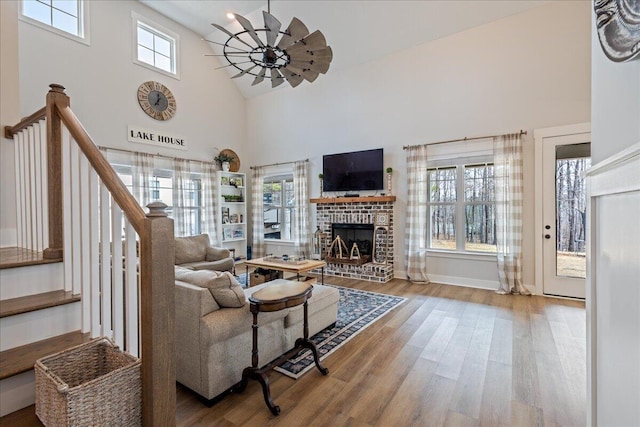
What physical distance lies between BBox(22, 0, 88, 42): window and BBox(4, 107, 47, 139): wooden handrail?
146 inches

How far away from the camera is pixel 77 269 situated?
158cm

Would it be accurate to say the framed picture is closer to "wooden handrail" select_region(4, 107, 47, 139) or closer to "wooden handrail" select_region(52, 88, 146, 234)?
"wooden handrail" select_region(4, 107, 47, 139)

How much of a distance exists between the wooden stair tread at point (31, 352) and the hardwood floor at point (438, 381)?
2.94 ft

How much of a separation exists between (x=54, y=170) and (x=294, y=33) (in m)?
2.09

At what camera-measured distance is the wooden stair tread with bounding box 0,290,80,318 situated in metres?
1.35

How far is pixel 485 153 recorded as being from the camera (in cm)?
475

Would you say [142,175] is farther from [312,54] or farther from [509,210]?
[509,210]

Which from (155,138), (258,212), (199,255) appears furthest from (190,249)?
(258,212)

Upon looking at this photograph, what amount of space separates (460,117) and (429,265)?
2.57 metres

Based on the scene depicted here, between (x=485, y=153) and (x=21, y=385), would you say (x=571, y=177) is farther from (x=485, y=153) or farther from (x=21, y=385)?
(x=21, y=385)

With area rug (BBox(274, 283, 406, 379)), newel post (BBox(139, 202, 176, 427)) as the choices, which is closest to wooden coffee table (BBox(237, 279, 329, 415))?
area rug (BBox(274, 283, 406, 379))

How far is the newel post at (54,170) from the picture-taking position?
1.63 meters

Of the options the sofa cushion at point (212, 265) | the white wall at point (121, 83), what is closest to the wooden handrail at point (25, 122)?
the white wall at point (121, 83)

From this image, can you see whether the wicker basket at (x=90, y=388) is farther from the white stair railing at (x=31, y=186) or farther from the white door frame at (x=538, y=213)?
the white door frame at (x=538, y=213)
